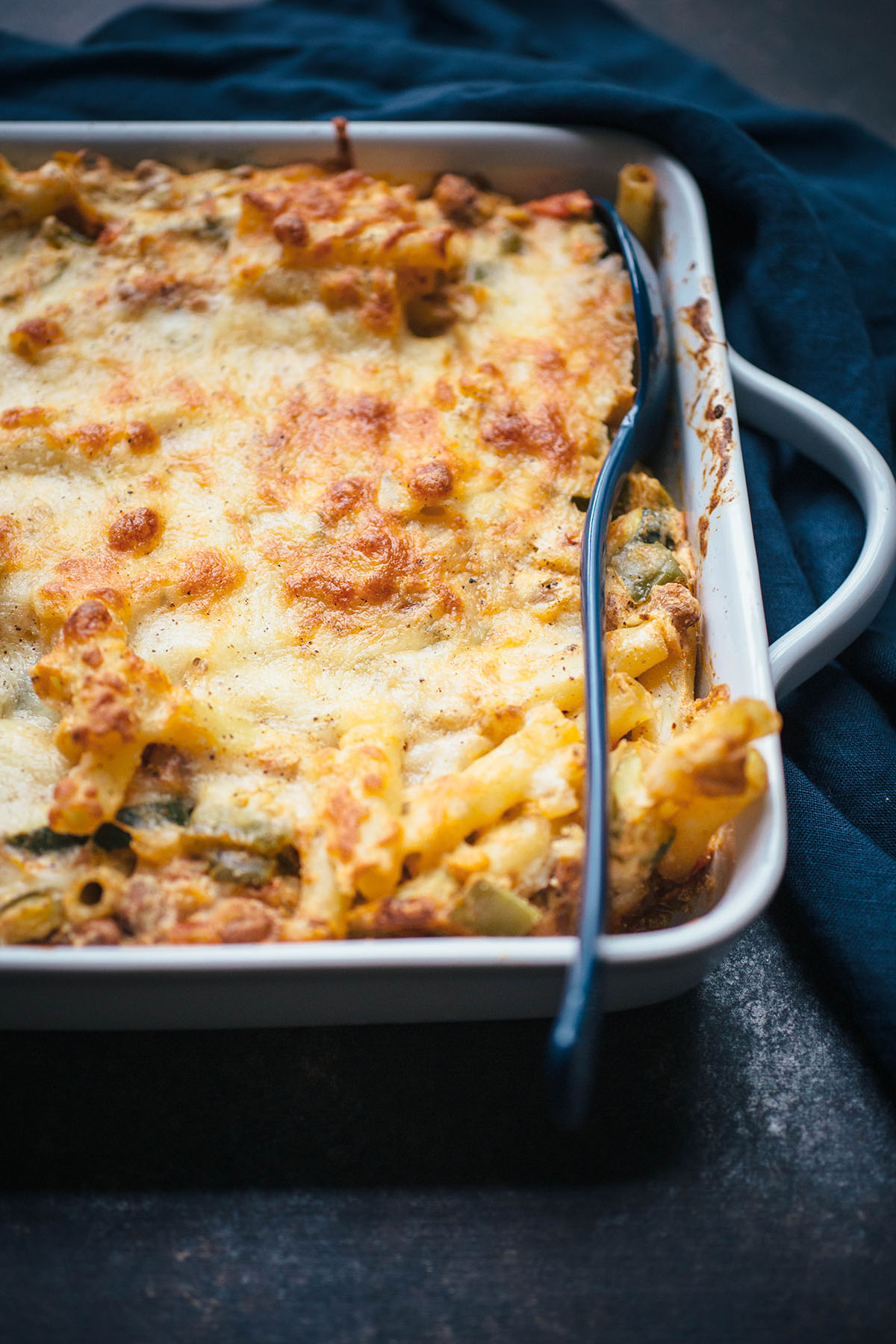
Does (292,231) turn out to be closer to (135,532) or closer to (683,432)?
(135,532)

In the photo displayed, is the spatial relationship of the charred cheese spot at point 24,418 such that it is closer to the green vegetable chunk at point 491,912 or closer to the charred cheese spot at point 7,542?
the charred cheese spot at point 7,542

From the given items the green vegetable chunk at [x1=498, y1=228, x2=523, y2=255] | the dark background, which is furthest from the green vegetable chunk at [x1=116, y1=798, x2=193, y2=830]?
the green vegetable chunk at [x1=498, y1=228, x2=523, y2=255]

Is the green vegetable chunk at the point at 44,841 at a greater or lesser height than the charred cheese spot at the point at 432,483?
lesser

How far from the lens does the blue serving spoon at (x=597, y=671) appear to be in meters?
1.13

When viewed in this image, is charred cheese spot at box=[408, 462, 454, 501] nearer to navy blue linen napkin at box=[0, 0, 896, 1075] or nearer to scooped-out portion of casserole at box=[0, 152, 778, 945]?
scooped-out portion of casserole at box=[0, 152, 778, 945]

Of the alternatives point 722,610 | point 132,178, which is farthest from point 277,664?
point 132,178

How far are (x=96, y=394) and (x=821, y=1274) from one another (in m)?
1.68

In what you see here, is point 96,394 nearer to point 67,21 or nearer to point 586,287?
point 586,287

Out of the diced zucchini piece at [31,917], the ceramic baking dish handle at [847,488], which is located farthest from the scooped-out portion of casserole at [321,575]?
the ceramic baking dish handle at [847,488]

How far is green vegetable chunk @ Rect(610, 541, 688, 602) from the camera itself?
1.66 meters

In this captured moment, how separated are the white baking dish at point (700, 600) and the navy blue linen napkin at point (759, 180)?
0.37 feet

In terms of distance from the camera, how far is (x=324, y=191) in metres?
1.98

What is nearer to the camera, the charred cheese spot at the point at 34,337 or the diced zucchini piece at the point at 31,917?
the diced zucchini piece at the point at 31,917

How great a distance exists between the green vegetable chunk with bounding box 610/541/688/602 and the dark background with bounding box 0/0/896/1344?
1.95 feet
